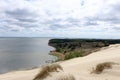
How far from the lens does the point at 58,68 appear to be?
23.5ft

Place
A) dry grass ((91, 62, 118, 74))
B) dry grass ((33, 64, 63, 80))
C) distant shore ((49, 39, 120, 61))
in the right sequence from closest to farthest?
dry grass ((33, 64, 63, 80)), dry grass ((91, 62, 118, 74)), distant shore ((49, 39, 120, 61))

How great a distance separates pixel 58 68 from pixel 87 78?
1.22 metres

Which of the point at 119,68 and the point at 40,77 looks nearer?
the point at 40,77

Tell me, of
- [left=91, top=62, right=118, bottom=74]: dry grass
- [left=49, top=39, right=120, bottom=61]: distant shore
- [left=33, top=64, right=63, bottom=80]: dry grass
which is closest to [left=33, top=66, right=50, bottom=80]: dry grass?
[left=33, top=64, right=63, bottom=80]: dry grass

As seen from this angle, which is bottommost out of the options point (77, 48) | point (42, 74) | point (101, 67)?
point (77, 48)

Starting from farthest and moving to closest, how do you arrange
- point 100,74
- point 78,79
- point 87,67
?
point 87,67, point 100,74, point 78,79

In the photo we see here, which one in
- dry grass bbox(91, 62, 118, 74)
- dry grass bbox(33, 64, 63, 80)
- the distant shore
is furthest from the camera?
the distant shore

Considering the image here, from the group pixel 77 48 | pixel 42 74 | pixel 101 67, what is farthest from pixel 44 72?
pixel 77 48

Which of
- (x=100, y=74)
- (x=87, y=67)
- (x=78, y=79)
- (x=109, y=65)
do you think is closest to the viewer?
(x=78, y=79)

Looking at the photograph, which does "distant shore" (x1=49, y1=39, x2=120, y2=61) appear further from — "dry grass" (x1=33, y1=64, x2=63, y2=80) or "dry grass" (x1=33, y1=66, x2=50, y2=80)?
"dry grass" (x1=33, y1=66, x2=50, y2=80)

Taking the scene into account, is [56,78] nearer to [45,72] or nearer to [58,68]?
[45,72]

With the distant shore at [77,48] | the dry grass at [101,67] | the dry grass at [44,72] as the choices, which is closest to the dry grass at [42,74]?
the dry grass at [44,72]

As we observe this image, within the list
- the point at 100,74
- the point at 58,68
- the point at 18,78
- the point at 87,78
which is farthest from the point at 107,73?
the point at 18,78

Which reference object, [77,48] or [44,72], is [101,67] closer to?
[44,72]
